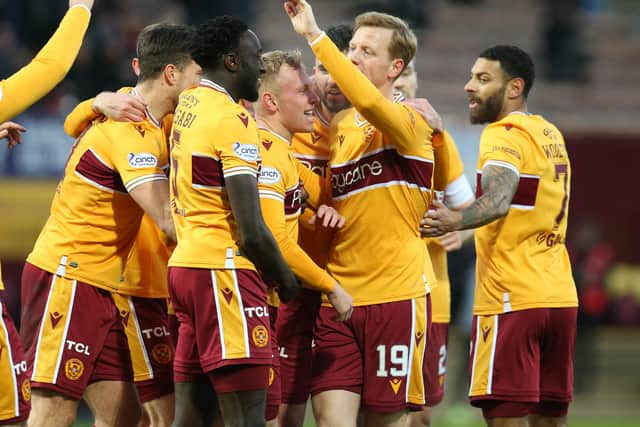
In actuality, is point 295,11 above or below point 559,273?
above

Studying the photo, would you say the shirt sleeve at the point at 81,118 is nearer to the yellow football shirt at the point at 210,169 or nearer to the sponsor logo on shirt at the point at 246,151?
the yellow football shirt at the point at 210,169

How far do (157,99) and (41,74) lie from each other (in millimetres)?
1595

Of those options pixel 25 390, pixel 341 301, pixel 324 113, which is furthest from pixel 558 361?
pixel 25 390

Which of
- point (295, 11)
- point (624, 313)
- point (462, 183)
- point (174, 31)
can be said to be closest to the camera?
point (295, 11)

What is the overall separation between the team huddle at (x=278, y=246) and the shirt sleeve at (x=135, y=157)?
1 centimetres

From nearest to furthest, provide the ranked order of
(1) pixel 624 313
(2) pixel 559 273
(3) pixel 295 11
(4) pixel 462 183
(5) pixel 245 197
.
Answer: (5) pixel 245 197
(3) pixel 295 11
(2) pixel 559 273
(4) pixel 462 183
(1) pixel 624 313

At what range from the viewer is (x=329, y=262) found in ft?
25.1

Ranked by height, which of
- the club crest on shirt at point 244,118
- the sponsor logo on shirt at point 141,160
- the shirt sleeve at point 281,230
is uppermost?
the club crest on shirt at point 244,118

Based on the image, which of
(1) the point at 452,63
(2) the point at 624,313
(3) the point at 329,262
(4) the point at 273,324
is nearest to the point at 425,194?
(3) the point at 329,262

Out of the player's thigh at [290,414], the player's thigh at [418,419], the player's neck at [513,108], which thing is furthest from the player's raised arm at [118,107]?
the player's thigh at [418,419]

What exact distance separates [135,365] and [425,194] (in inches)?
82.9

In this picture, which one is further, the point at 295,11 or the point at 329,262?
the point at 329,262

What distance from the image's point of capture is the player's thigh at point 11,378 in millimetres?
6184

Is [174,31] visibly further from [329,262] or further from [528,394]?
[528,394]
